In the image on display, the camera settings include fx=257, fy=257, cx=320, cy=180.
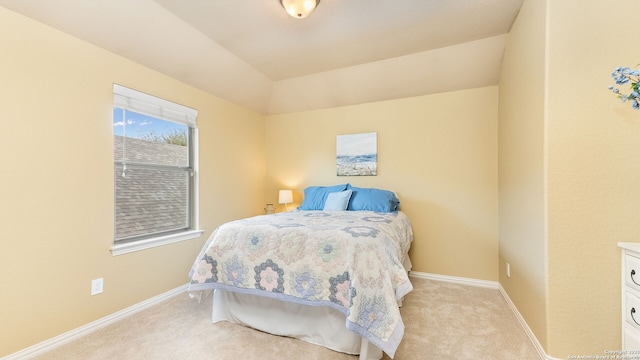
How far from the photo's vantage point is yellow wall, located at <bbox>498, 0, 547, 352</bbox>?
5.48ft

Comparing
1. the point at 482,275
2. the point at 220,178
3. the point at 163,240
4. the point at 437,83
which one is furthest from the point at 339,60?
the point at 482,275

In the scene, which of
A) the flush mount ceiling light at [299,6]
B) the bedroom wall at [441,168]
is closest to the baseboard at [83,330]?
the bedroom wall at [441,168]

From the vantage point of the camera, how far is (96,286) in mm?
2066

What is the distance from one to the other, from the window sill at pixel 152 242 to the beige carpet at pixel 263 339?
22.4 inches

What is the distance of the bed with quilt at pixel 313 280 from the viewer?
1.53 m

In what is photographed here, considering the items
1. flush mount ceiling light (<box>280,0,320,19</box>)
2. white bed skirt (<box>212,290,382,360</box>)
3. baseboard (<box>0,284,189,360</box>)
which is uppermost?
flush mount ceiling light (<box>280,0,320,19</box>)

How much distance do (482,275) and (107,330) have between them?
3639mm

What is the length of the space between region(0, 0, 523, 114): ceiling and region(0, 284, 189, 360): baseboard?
222 cm

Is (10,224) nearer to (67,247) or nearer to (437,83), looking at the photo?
(67,247)

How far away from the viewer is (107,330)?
2.01 metres

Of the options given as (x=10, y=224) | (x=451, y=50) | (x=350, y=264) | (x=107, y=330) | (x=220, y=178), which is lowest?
(x=107, y=330)

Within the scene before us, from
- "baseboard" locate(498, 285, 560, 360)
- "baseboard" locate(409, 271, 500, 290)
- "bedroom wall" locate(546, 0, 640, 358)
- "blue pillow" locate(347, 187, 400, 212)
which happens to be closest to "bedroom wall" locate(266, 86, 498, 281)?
"baseboard" locate(409, 271, 500, 290)

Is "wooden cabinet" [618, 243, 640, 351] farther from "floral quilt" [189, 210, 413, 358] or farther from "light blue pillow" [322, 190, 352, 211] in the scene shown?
"light blue pillow" [322, 190, 352, 211]

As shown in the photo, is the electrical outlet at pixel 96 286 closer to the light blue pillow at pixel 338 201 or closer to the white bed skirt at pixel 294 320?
the white bed skirt at pixel 294 320
